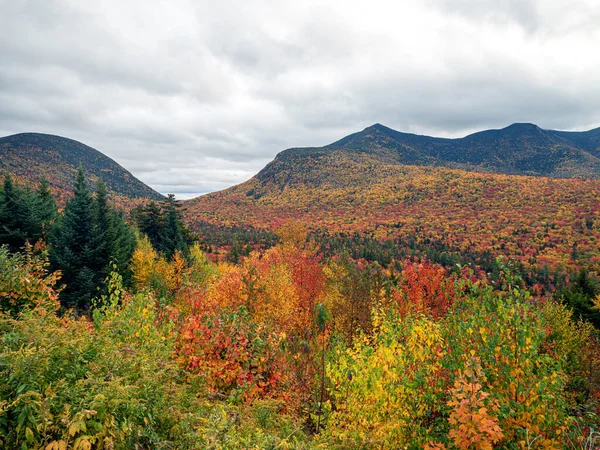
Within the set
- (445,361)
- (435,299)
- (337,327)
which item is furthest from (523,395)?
(435,299)

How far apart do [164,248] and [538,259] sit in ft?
284

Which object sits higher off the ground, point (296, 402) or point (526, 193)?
point (526, 193)

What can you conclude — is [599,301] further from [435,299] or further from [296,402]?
[296,402]

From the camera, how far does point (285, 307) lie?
68.6ft

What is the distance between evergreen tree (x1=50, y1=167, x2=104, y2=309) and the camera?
2619 cm

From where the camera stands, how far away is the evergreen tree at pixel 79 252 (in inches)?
1031

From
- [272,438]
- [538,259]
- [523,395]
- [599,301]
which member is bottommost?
[538,259]

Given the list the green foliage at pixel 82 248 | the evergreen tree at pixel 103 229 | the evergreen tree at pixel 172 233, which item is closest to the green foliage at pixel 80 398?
the green foliage at pixel 82 248

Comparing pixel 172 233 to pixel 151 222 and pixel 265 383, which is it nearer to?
pixel 151 222

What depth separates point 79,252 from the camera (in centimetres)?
2772

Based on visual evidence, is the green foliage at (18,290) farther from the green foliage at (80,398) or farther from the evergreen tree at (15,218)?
the evergreen tree at (15,218)

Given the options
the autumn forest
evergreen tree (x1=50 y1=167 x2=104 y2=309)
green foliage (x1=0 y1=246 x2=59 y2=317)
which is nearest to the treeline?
evergreen tree (x1=50 y1=167 x2=104 y2=309)

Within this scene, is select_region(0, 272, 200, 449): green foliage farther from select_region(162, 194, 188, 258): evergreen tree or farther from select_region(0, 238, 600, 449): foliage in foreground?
select_region(162, 194, 188, 258): evergreen tree

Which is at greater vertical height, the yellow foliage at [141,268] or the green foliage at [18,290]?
the green foliage at [18,290]
